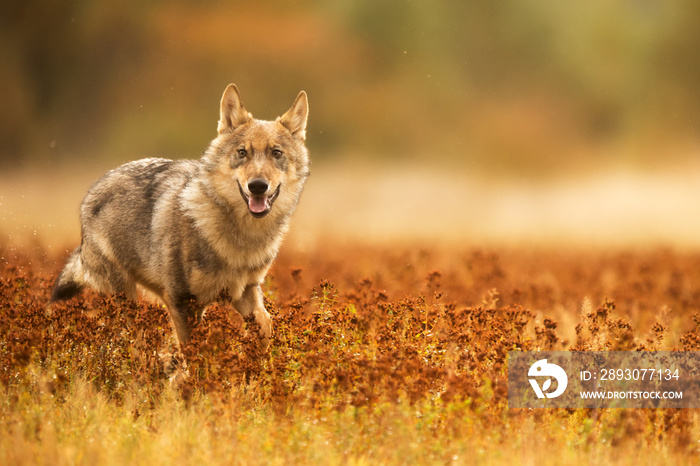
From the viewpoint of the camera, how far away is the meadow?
12.3ft

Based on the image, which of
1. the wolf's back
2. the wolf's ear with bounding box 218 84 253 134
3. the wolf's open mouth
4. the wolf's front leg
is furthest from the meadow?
the wolf's ear with bounding box 218 84 253 134

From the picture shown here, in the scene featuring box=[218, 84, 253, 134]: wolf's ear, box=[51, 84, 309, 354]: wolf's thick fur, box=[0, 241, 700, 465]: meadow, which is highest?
box=[218, 84, 253, 134]: wolf's ear

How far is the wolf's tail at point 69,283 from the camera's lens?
636 cm

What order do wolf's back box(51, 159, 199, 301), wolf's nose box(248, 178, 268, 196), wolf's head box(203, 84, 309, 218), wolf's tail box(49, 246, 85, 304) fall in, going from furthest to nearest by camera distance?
wolf's tail box(49, 246, 85, 304) → wolf's back box(51, 159, 199, 301) → wolf's head box(203, 84, 309, 218) → wolf's nose box(248, 178, 268, 196)

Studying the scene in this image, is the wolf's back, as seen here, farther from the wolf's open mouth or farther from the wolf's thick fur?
the wolf's open mouth

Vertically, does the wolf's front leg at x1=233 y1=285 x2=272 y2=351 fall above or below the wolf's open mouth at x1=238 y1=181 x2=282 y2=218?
below

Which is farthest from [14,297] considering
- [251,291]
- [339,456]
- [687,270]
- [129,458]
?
[687,270]

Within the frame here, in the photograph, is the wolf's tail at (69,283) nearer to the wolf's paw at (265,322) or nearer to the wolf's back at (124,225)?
the wolf's back at (124,225)

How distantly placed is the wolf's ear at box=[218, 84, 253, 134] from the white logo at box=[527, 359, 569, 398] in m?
2.93

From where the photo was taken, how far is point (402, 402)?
416 cm

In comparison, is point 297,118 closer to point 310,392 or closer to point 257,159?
point 257,159

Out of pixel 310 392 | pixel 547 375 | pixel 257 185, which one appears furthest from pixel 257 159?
pixel 547 375

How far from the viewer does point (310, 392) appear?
4.55m

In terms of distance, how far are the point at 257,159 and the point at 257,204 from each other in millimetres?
373
